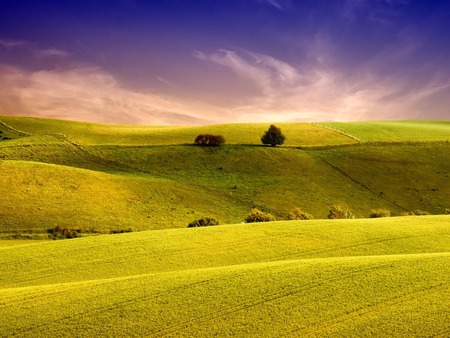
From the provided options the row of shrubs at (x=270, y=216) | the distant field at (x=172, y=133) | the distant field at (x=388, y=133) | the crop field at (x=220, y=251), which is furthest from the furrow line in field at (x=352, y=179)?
the distant field at (x=388, y=133)

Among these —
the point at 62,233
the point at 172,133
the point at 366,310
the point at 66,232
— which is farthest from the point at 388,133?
the point at 366,310

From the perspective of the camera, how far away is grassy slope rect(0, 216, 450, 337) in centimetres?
1123

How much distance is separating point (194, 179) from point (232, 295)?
43.9 metres

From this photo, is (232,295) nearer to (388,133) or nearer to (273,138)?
(273,138)

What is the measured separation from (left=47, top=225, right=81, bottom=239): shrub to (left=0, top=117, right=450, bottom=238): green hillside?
1.01 meters

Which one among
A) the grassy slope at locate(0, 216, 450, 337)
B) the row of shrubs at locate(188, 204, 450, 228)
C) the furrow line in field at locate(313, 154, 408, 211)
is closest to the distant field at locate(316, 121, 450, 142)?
the furrow line in field at locate(313, 154, 408, 211)

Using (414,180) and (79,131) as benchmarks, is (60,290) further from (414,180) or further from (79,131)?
(79,131)

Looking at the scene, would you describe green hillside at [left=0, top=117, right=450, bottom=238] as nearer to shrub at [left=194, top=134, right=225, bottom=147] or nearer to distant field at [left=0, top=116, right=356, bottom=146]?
distant field at [left=0, top=116, right=356, bottom=146]

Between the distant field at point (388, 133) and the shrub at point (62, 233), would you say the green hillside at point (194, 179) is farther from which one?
the distant field at point (388, 133)

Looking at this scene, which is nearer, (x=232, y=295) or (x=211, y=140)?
(x=232, y=295)

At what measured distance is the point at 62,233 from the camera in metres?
36.5

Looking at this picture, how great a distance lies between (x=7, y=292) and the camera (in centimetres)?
1566

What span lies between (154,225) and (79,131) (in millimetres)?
58415

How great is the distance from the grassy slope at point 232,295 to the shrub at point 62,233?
14.7 m
